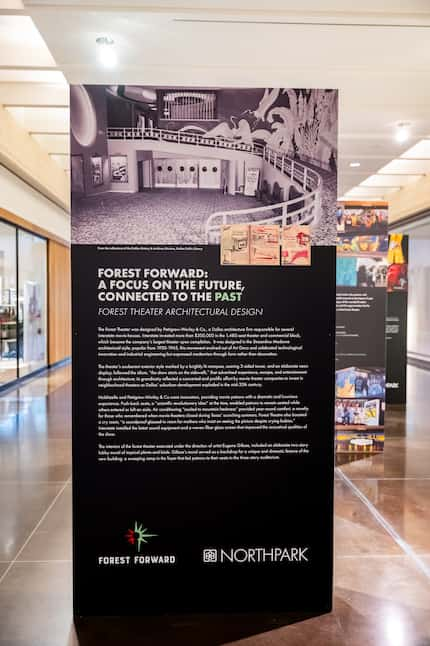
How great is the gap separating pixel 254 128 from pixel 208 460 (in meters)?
1.65

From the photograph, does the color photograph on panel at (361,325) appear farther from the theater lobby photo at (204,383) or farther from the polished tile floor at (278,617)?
the theater lobby photo at (204,383)

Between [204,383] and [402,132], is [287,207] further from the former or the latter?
[402,132]

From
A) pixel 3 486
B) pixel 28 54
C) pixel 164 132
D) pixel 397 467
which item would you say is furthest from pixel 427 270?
pixel 164 132

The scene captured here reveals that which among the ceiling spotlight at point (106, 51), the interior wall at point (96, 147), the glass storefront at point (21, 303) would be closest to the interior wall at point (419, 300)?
the glass storefront at point (21, 303)

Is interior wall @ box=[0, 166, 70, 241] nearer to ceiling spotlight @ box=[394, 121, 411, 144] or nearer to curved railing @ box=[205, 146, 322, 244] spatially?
ceiling spotlight @ box=[394, 121, 411, 144]


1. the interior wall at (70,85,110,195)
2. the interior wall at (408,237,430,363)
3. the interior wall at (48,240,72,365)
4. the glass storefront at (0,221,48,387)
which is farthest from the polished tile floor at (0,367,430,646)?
the interior wall at (408,237,430,363)

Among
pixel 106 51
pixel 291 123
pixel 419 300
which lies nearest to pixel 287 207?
pixel 291 123

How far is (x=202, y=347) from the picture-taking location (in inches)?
116

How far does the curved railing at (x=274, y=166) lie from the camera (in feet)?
9.37

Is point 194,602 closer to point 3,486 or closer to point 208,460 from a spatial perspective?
point 208,460

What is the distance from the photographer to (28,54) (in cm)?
634

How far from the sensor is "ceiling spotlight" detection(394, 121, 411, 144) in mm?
8133

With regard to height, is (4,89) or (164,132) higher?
(4,89)

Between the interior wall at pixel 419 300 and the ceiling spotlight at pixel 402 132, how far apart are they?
28.2ft
